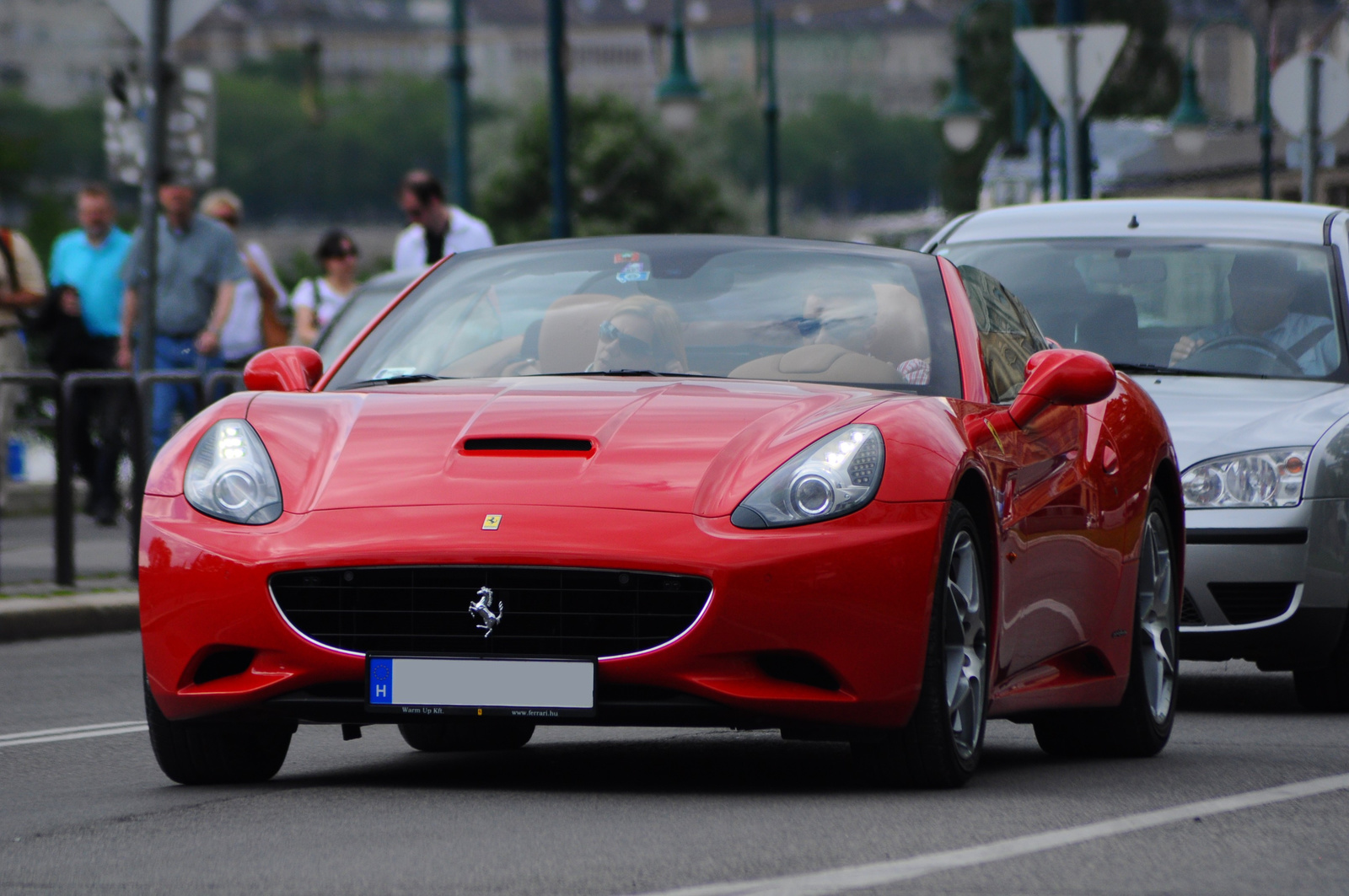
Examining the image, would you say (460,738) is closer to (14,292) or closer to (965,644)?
(965,644)

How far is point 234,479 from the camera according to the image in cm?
575

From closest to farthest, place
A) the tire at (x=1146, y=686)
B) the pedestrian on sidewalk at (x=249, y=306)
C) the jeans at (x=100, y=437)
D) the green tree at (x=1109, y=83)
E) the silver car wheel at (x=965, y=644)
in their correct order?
the silver car wheel at (x=965, y=644) → the tire at (x=1146, y=686) → the jeans at (x=100, y=437) → the pedestrian on sidewalk at (x=249, y=306) → the green tree at (x=1109, y=83)

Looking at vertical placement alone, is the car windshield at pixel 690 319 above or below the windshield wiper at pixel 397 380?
above

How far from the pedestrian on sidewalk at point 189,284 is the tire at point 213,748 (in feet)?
32.2

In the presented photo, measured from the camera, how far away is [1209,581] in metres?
8.37

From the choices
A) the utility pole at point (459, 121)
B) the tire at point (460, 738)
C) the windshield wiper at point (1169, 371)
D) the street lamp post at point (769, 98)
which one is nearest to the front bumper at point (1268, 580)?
the windshield wiper at point (1169, 371)

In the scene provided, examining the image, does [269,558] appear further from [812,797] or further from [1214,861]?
[1214,861]

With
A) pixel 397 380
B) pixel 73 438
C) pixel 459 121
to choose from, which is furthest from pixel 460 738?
pixel 459 121

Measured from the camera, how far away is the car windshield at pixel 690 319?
6.41 metres

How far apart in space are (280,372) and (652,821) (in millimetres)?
1728

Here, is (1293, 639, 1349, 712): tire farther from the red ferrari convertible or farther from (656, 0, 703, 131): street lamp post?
(656, 0, 703, 131): street lamp post

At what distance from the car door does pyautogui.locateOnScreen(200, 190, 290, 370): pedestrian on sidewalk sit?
36.0 ft

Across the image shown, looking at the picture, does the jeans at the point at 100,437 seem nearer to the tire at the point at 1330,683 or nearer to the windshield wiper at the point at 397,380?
the tire at the point at 1330,683

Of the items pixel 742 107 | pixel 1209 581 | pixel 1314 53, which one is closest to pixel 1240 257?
pixel 1209 581
